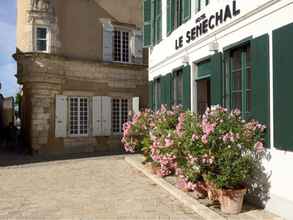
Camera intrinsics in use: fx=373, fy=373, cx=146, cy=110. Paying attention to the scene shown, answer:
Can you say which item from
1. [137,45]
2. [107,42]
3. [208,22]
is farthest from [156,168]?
[137,45]

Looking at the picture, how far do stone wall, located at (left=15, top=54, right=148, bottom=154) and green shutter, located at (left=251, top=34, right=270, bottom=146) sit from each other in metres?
11.3

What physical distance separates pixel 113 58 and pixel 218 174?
13.0m

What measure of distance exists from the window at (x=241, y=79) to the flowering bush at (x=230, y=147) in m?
0.66

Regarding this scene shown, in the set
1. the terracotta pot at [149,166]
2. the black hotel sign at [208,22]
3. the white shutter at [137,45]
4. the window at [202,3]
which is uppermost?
the white shutter at [137,45]

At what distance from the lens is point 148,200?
7230 millimetres

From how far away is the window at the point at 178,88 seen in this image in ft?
34.7

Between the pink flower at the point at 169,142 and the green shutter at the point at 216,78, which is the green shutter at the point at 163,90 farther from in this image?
the pink flower at the point at 169,142

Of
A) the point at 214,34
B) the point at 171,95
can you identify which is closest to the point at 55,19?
the point at 171,95

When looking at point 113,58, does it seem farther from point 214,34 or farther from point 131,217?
point 131,217

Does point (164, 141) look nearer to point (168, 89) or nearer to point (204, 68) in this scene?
point (204, 68)

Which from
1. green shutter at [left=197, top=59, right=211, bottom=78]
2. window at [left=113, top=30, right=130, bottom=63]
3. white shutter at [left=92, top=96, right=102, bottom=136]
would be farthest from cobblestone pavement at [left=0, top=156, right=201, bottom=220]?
window at [left=113, top=30, right=130, bottom=63]

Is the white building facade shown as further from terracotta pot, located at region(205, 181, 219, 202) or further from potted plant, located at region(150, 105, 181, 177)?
terracotta pot, located at region(205, 181, 219, 202)

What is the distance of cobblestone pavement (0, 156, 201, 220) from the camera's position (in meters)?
6.30

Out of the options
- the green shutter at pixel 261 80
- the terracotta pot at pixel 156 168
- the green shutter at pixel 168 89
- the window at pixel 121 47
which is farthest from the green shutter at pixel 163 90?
the window at pixel 121 47
